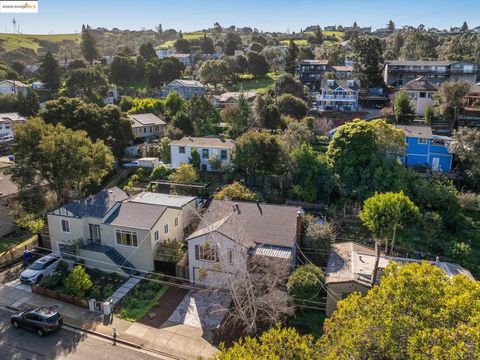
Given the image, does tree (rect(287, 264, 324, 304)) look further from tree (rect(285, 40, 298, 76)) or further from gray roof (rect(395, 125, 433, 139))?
tree (rect(285, 40, 298, 76))

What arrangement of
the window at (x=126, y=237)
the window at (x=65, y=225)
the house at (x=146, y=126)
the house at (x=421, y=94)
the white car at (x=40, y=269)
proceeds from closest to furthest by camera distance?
the white car at (x=40, y=269), the window at (x=126, y=237), the window at (x=65, y=225), the house at (x=146, y=126), the house at (x=421, y=94)

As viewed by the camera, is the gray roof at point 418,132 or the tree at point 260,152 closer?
the tree at point 260,152

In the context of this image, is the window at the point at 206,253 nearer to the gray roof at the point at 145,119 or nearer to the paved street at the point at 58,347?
the paved street at the point at 58,347

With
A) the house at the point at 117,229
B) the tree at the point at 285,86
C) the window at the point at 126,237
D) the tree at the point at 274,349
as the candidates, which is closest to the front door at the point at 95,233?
the house at the point at 117,229

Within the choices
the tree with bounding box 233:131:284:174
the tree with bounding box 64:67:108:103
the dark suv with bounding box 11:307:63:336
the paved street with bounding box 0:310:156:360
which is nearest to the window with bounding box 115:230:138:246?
the dark suv with bounding box 11:307:63:336

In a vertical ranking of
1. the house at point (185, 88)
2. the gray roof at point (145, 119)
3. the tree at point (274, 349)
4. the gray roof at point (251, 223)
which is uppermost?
the house at point (185, 88)

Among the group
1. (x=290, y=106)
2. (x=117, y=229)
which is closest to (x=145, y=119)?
(x=290, y=106)
